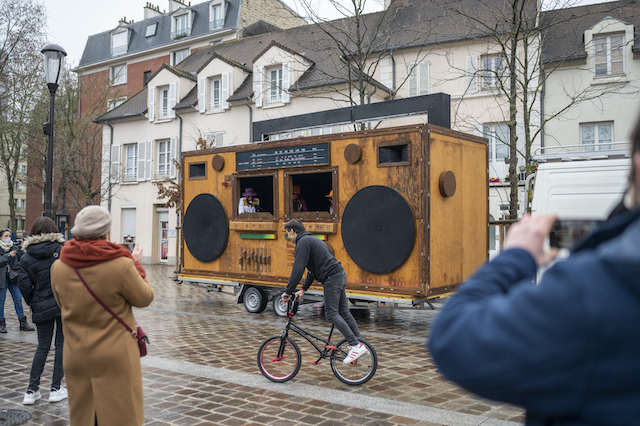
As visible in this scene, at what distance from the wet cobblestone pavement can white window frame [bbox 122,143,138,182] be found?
20593mm

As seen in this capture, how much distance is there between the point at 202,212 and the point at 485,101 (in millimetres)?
12101

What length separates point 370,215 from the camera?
9828 mm

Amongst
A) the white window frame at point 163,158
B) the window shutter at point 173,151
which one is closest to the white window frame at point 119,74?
the white window frame at point 163,158

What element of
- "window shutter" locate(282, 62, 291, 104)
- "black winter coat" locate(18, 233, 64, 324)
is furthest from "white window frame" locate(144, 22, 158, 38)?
"black winter coat" locate(18, 233, 64, 324)

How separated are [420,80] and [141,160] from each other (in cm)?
1529

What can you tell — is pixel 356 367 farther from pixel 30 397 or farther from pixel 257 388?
pixel 30 397

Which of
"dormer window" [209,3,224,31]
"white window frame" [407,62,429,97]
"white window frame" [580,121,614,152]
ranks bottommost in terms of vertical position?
"white window frame" [580,121,614,152]

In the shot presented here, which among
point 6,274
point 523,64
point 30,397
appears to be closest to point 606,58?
point 523,64

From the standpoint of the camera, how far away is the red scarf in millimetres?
3514

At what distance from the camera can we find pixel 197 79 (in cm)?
2752

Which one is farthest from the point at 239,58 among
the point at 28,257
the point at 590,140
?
the point at 28,257

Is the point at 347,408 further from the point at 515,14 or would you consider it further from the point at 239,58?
the point at 239,58

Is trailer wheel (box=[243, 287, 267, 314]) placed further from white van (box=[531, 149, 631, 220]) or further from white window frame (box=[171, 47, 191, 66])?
white window frame (box=[171, 47, 191, 66])

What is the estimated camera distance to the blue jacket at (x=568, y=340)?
101cm
